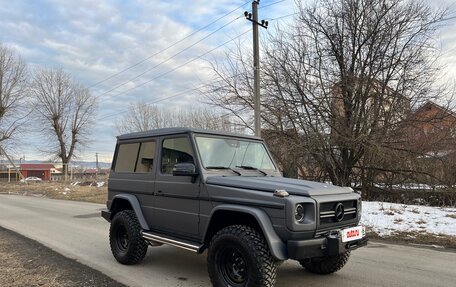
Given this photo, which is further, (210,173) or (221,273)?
(210,173)

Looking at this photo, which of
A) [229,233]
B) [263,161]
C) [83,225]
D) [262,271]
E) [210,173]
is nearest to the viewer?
[262,271]

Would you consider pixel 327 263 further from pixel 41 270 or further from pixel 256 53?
pixel 256 53

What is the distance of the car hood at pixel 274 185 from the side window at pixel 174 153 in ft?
1.95

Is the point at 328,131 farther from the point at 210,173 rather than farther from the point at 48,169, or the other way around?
the point at 48,169

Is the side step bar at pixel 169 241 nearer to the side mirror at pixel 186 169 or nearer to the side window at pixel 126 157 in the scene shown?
the side mirror at pixel 186 169

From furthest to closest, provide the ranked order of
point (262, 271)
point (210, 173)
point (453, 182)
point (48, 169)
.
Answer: point (48, 169) < point (453, 182) < point (210, 173) < point (262, 271)

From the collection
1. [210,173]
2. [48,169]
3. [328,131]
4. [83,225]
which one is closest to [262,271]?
[210,173]

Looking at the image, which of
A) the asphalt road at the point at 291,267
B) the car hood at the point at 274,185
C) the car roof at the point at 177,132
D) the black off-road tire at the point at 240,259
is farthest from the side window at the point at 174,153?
the asphalt road at the point at 291,267

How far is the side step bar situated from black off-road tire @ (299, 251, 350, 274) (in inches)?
60.0

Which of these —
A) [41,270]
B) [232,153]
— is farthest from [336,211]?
[41,270]

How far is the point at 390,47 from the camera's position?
1703 cm

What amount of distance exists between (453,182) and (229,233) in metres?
14.6

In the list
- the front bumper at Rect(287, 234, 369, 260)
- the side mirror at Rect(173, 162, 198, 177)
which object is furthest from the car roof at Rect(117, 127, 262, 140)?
the front bumper at Rect(287, 234, 369, 260)

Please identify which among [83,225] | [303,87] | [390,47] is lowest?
[83,225]
